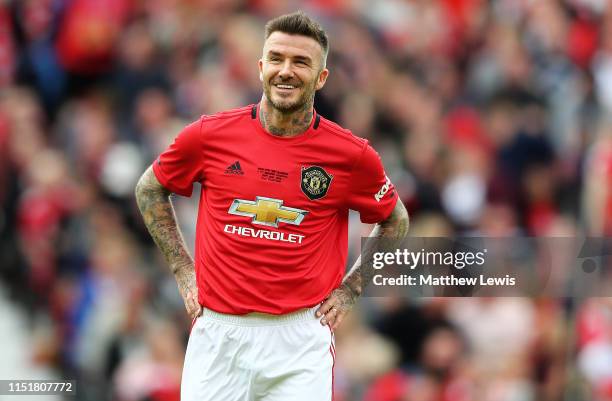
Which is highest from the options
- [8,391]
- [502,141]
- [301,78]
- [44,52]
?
[44,52]

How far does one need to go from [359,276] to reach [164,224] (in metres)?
0.93

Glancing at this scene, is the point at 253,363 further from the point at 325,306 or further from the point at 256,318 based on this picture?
the point at 325,306

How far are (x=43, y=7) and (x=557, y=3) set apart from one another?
4.95 meters

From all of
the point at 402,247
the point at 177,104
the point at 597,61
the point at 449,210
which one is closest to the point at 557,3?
the point at 597,61

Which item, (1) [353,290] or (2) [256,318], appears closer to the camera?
(2) [256,318]

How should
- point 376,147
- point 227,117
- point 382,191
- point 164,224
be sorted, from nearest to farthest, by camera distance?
point 227,117, point 382,191, point 164,224, point 376,147

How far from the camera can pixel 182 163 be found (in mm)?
5160

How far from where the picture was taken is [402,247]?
6238mm

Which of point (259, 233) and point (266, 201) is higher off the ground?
point (266, 201)

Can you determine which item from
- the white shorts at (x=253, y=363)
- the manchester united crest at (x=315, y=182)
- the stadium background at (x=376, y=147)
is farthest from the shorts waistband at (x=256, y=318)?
the stadium background at (x=376, y=147)

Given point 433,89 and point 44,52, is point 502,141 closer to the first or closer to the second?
point 433,89

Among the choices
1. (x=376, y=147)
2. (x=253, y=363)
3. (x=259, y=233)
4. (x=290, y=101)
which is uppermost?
(x=376, y=147)

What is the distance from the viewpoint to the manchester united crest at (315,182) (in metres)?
5.04

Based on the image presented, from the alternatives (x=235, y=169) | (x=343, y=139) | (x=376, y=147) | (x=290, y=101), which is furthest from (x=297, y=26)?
(x=376, y=147)
